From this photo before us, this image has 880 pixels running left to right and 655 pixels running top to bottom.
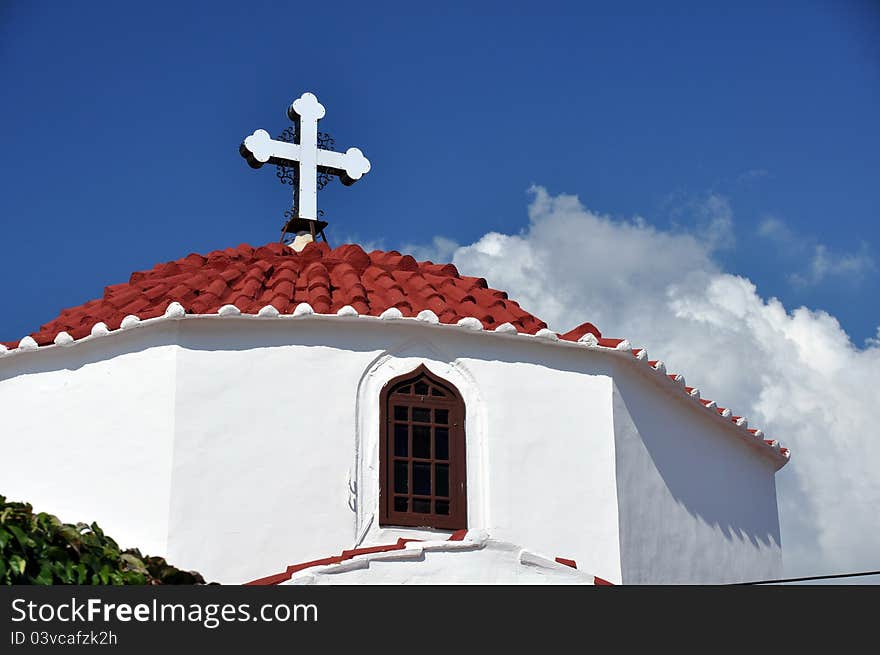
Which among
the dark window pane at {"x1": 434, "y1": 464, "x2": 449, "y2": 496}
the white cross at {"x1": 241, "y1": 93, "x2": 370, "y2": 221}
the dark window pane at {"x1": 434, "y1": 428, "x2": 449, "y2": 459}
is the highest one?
the white cross at {"x1": 241, "y1": 93, "x2": 370, "y2": 221}

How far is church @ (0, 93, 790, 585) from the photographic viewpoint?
11.5 metres

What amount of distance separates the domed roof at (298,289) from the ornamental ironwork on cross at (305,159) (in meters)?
0.94

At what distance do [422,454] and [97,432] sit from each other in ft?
8.90

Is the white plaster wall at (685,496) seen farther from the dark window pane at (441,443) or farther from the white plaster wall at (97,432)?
the white plaster wall at (97,432)

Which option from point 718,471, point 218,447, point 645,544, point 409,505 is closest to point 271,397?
point 218,447

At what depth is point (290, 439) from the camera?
→ 38.3 feet

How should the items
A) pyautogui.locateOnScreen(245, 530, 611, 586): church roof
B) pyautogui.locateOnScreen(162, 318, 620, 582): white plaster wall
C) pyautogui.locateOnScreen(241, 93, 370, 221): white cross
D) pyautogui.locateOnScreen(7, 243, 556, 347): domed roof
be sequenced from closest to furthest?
pyautogui.locateOnScreen(245, 530, 611, 586): church roof → pyautogui.locateOnScreen(162, 318, 620, 582): white plaster wall → pyautogui.locateOnScreen(7, 243, 556, 347): domed roof → pyautogui.locateOnScreen(241, 93, 370, 221): white cross

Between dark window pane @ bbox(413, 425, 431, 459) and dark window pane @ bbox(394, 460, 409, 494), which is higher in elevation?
dark window pane @ bbox(413, 425, 431, 459)

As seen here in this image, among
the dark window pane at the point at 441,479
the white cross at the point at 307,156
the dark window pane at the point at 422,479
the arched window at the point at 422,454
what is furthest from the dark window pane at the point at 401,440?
the white cross at the point at 307,156

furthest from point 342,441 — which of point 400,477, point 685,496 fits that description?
point 685,496

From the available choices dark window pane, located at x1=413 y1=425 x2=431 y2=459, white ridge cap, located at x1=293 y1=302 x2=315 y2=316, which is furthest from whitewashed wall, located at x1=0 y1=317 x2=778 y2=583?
dark window pane, located at x1=413 y1=425 x2=431 y2=459

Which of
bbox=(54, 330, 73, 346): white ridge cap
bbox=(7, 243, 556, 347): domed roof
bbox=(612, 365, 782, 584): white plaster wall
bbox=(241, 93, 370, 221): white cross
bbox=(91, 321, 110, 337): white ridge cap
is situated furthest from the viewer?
bbox=(241, 93, 370, 221): white cross

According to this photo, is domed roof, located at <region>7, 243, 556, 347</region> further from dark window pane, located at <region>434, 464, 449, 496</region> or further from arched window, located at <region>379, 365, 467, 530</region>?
dark window pane, located at <region>434, 464, 449, 496</region>

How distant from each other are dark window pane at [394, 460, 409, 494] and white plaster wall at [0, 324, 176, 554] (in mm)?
1834
